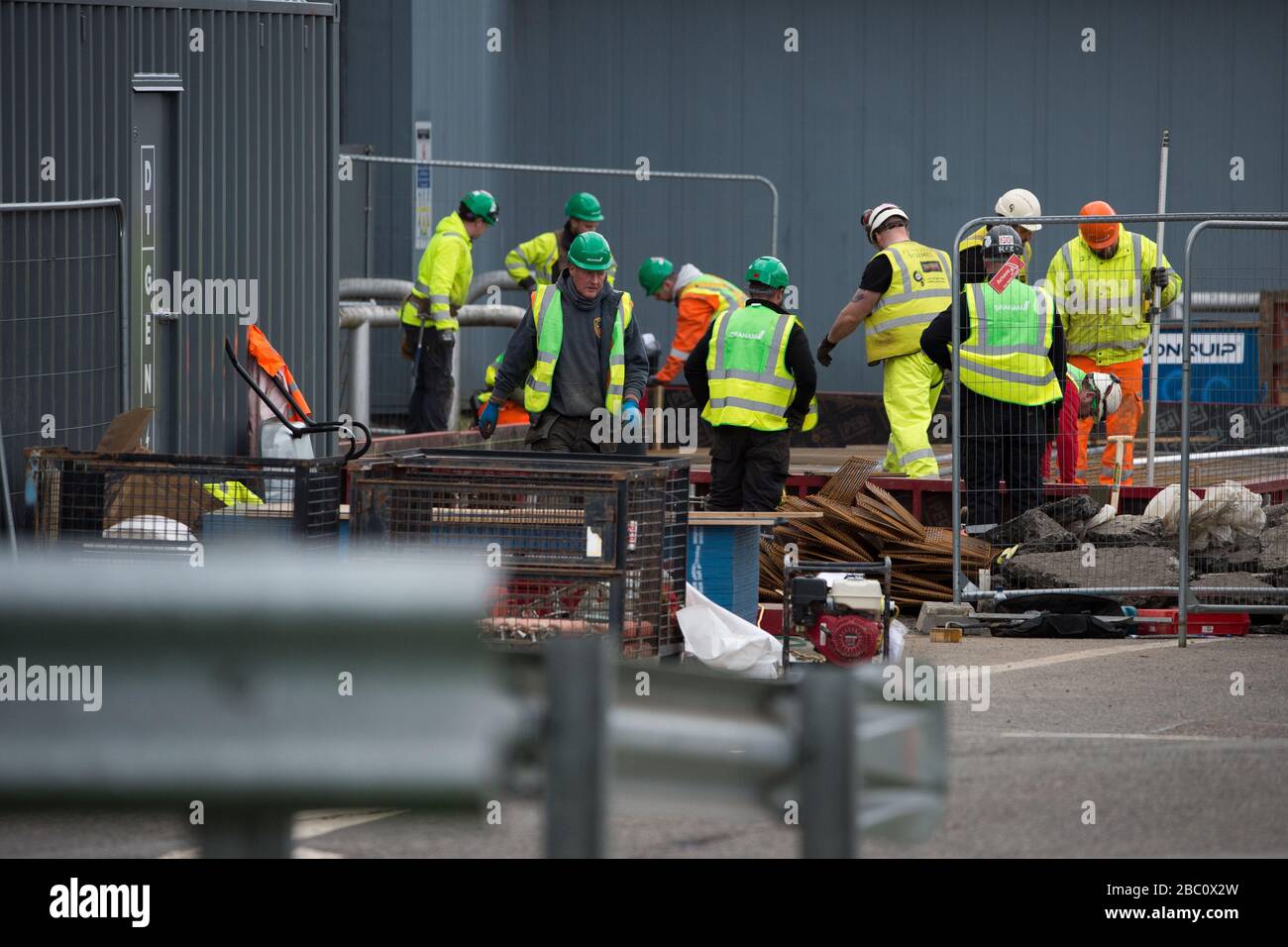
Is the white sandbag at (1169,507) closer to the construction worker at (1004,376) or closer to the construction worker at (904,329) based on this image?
the construction worker at (1004,376)

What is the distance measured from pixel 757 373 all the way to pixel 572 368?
1.09m

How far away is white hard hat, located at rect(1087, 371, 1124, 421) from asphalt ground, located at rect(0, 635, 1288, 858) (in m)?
3.08

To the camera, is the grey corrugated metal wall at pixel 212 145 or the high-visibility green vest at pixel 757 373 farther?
the high-visibility green vest at pixel 757 373

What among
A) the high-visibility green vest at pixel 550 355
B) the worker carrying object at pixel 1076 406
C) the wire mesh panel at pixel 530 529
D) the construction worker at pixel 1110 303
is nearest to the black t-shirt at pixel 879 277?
the construction worker at pixel 1110 303

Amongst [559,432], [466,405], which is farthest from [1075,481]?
[466,405]

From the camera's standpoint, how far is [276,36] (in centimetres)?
1145

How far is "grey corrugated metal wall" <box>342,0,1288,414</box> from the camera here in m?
20.7

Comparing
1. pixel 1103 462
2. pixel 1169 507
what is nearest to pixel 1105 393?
pixel 1103 462

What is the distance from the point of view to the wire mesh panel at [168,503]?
6.65 meters

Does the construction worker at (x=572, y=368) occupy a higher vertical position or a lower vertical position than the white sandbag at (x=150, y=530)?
higher

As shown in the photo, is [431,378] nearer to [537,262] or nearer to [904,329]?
[537,262]

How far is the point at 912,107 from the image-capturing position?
68.5 feet

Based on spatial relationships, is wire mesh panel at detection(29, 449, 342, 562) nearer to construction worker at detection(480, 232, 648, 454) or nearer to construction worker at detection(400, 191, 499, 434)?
construction worker at detection(480, 232, 648, 454)
